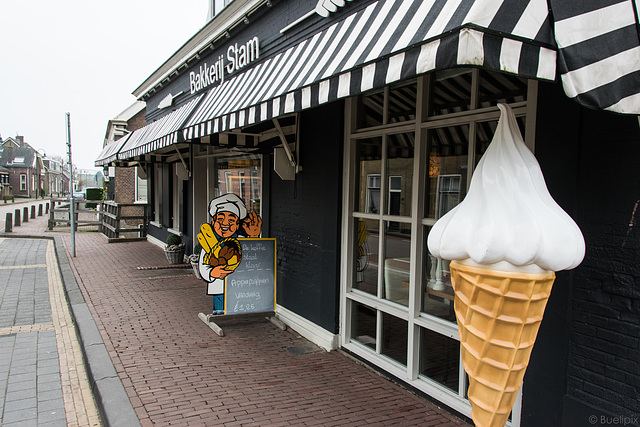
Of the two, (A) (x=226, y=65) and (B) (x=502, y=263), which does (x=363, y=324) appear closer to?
(B) (x=502, y=263)

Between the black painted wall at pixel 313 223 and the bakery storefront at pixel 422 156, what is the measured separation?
26 millimetres

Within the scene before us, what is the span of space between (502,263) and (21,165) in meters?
83.3

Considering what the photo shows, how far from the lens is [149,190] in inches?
585

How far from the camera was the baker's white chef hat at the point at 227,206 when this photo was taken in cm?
596

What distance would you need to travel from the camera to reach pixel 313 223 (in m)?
5.42

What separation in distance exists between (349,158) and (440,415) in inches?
105

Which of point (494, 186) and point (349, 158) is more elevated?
point (349, 158)

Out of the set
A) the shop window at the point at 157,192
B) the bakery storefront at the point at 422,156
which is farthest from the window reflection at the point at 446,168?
the shop window at the point at 157,192

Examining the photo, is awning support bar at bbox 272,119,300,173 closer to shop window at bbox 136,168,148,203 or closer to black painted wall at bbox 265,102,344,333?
black painted wall at bbox 265,102,344,333

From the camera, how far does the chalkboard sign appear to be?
575cm

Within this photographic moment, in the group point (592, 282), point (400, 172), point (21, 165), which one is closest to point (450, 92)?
point (400, 172)

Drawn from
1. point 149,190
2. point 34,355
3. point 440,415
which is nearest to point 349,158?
point 440,415

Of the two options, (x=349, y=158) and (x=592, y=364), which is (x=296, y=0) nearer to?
(x=349, y=158)

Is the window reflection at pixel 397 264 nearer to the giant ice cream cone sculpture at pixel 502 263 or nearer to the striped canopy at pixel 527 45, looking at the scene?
the striped canopy at pixel 527 45
